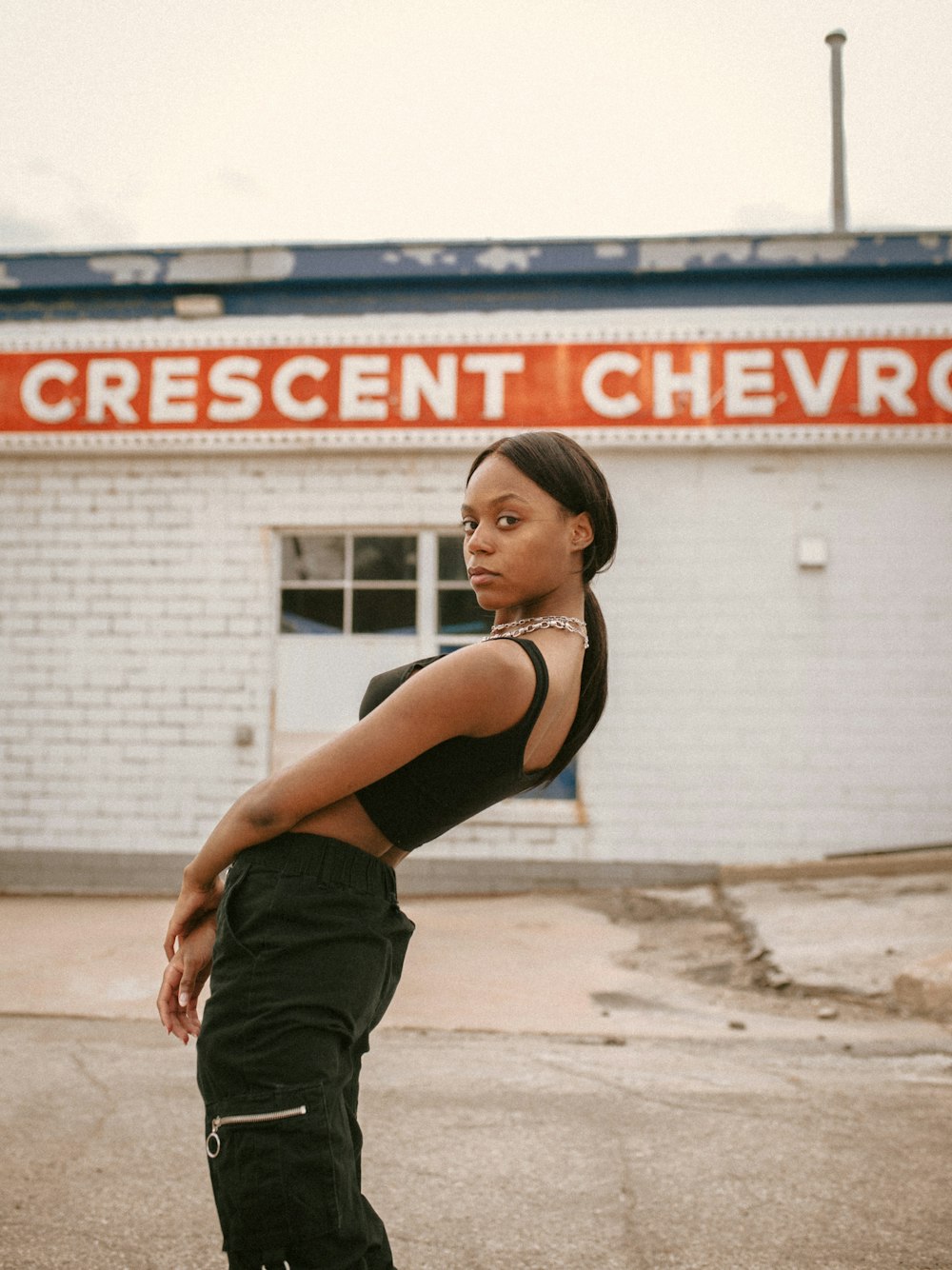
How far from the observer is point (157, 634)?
8.84 meters

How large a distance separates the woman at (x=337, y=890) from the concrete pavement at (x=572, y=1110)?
1.32 m

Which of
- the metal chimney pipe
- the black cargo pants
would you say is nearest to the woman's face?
the black cargo pants

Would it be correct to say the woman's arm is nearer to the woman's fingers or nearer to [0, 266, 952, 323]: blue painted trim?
the woman's fingers

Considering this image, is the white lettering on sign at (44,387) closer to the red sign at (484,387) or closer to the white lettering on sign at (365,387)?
the red sign at (484,387)

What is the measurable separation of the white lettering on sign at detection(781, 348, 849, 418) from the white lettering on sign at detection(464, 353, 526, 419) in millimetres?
2163

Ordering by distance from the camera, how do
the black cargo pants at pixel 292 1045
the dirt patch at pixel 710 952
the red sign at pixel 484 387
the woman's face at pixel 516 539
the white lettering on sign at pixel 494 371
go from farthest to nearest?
1. the white lettering on sign at pixel 494 371
2. the red sign at pixel 484 387
3. the dirt patch at pixel 710 952
4. the woman's face at pixel 516 539
5. the black cargo pants at pixel 292 1045

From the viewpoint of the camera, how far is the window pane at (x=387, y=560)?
8766 millimetres

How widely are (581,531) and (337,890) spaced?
2.25ft

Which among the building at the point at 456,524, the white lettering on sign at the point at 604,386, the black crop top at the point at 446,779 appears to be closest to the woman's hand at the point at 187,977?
the black crop top at the point at 446,779

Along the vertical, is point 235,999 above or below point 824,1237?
above

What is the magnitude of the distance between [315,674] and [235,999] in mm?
7255

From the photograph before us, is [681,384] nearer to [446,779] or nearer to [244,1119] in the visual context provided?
[446,779]

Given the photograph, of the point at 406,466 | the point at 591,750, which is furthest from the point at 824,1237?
the point at 406,466

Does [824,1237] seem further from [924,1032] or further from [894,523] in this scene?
[894,523]
